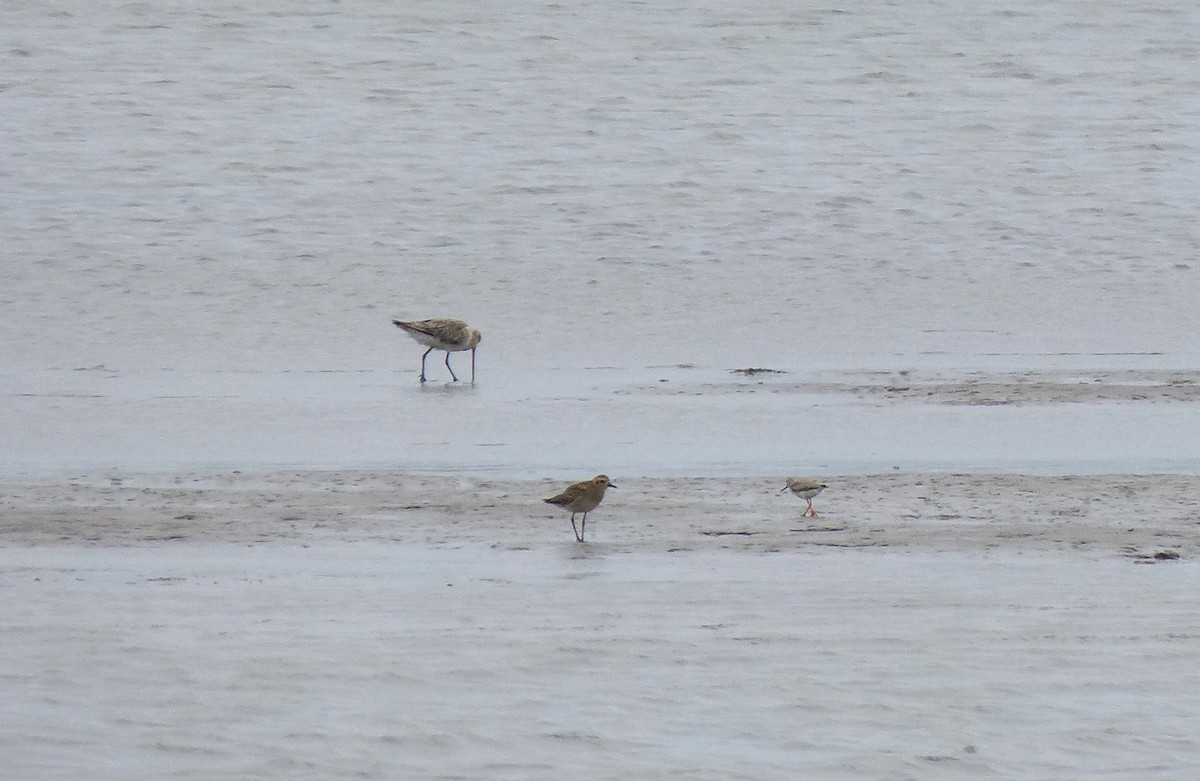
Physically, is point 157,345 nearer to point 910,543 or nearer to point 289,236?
point 289,236

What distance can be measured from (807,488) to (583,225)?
12761 mm

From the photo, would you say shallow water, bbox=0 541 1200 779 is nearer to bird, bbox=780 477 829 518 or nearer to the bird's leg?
bird, bbox=780 477 829 518

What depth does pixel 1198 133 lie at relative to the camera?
27219 millimetres

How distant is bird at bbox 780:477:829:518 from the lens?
8984 millimetres

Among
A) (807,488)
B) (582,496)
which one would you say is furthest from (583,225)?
(582,496)

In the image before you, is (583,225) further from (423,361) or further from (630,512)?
(630,512)

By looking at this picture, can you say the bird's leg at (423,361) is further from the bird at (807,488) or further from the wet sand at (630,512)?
the bird at (807,488)

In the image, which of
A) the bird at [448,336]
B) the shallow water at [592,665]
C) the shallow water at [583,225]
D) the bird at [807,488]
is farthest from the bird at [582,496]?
the bird at [448,336]

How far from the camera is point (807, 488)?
29.5ft

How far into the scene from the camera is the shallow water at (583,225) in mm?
11734

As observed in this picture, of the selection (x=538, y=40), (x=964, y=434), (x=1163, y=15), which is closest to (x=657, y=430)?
(x=964, y=434)

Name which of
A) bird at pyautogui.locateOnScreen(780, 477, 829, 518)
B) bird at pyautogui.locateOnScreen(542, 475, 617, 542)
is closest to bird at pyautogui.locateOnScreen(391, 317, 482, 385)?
bird at pyautogui.locateOnScreen(780, 477, 829, 518)

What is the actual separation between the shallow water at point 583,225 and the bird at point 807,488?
1.26m

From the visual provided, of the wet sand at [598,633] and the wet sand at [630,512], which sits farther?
the wet sand at [630,512]
